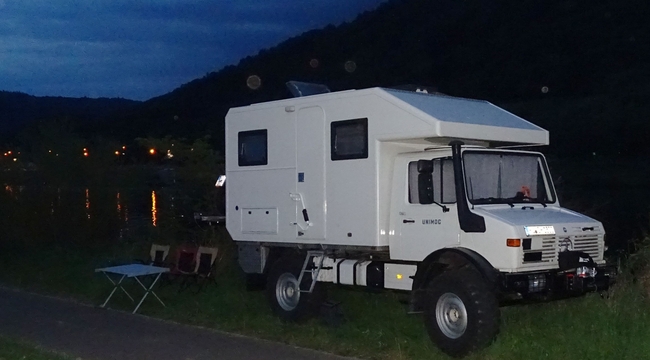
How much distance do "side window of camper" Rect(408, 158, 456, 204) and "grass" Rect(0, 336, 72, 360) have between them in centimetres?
439

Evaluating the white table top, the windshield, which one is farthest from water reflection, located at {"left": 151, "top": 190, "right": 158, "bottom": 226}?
the windshield

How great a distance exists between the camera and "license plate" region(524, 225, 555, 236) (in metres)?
8.42

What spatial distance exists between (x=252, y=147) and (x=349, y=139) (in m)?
2.09

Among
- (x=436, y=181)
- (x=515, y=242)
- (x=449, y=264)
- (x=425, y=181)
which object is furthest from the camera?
(x=436, y=181)

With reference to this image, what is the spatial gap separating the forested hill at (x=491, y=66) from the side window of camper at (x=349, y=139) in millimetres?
14551

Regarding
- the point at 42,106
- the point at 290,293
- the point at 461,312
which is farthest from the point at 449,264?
the point at 42,106

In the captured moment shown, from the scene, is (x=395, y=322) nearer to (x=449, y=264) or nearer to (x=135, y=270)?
(x=449, y=264)

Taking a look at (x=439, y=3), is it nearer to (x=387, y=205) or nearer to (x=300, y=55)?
(x=300, y=55)

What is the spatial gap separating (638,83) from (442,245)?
95.3 feet

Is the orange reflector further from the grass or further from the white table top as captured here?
the white table top

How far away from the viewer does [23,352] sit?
883cm

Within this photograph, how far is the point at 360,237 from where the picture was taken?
393 inches

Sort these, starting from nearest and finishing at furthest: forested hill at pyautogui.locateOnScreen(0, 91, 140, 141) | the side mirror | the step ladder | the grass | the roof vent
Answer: the grass < the side mirror < the step ladder < the roof vent < forested hill at pyautogui.locateOnScreen(0, 91, 140, 141)

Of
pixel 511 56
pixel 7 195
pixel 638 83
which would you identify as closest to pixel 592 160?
pixel 638 83
